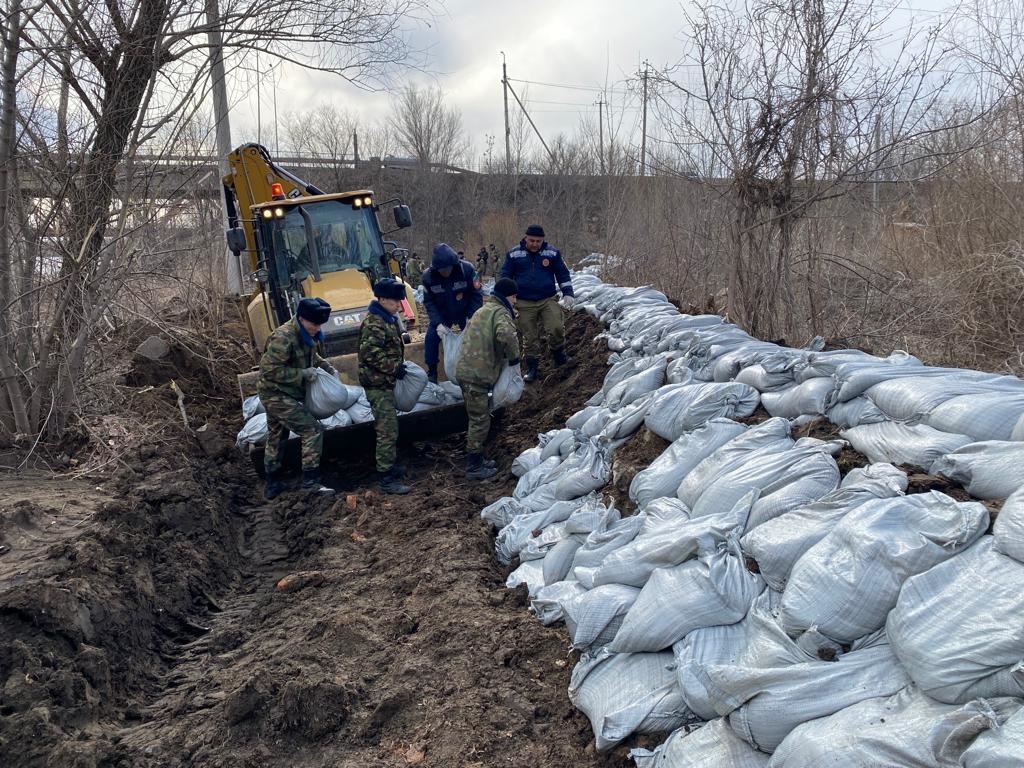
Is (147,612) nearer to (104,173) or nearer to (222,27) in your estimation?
(104,173)

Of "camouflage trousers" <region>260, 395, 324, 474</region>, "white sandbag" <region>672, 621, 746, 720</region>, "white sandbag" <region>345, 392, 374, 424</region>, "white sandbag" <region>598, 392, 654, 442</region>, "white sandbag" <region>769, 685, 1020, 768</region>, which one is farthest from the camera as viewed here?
"white sandbag" <region>345, 392, 374, 424</region>

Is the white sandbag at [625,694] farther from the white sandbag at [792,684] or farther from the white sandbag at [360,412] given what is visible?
the white sandbag at [360,412]

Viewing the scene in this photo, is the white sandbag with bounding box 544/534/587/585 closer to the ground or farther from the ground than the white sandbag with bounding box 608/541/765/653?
closer to the ground

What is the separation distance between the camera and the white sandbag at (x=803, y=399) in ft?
11.1

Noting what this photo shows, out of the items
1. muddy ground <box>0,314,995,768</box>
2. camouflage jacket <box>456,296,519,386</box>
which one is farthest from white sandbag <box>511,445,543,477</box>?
camouflage jacket <box>456,296,519,386</box>

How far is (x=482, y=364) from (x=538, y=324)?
Answer: 73.2 inches

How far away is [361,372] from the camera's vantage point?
5.43 m

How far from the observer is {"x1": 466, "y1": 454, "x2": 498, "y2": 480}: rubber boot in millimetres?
5484

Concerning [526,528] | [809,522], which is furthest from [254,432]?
[809,522]

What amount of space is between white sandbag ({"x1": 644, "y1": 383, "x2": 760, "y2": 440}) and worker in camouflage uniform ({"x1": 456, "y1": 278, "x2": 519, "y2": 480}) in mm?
1680

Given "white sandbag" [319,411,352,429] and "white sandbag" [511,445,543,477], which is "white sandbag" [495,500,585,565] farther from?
"white sandbag" [319,411,352,429]

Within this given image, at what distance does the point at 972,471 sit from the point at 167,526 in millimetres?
4292

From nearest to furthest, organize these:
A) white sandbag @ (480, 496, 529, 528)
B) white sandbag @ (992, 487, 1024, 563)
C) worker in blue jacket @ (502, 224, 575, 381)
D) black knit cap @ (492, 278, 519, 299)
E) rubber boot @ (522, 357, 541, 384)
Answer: white sandbag @ (992, 487, 1024, 563), white sandbag @ (480, 496, 529, 528), black knit cap @ (492, 278, 519, 299), worker in blue jacket @ (502, 224, 575, 381), rubber boot @ (522, 357, 541, 384)

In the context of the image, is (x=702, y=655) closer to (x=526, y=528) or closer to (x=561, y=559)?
(x=561, y=559)
